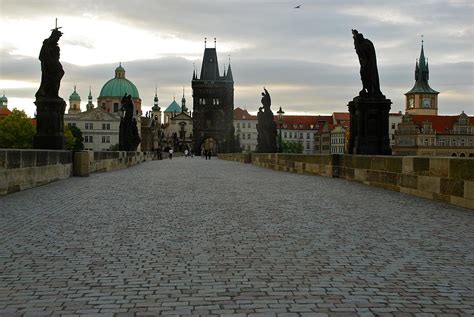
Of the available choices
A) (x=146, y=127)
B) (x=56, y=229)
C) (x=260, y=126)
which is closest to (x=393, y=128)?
(x=146, y=127)

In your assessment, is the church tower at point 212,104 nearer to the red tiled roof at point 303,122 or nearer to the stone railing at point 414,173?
the red tiled roof at point 303,122

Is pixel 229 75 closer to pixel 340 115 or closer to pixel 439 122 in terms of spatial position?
pixel 340 115

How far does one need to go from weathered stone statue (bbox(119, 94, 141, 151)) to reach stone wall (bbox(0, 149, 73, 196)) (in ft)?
68.5

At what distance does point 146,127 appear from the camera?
281ft

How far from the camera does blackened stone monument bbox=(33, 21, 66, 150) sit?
730 inches

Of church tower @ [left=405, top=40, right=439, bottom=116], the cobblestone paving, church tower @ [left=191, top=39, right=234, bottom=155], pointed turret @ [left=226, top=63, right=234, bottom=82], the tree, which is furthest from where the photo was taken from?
church tower @ [left=405, top=40, right=439, bottom=116]

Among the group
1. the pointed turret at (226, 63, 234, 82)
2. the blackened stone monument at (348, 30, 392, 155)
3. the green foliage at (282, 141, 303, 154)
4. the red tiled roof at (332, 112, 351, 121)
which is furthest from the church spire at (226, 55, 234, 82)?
the blackened stone monument at (348, 30, 392, 155)

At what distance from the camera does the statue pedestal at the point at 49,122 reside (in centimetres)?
1852

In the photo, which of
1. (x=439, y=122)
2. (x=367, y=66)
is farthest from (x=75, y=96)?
(x=367, y=66)

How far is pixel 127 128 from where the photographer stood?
40281 millimetres

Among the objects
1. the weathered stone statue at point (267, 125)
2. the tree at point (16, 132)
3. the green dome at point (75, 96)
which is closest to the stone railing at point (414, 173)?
the weathered stone statue at point (267, 125)

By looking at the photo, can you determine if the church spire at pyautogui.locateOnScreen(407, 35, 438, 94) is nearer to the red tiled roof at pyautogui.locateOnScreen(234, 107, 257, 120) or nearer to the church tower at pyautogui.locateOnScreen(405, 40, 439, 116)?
the church tower at pyautogui.locateOnScreen(405, 40, 439, 116)

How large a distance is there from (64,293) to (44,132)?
1508 centimetres

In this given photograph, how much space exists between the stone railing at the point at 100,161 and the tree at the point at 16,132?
209ft
